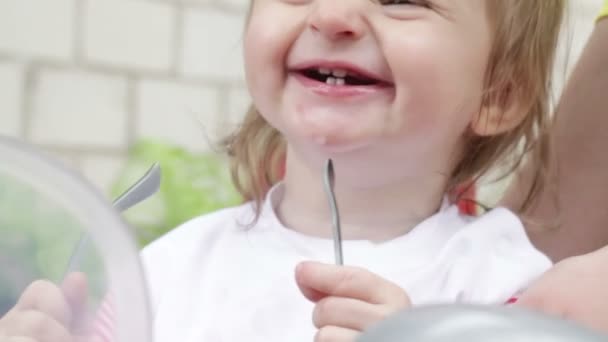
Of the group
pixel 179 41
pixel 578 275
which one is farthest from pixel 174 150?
pixel 578 275

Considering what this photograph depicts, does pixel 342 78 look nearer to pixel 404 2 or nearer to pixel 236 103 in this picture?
pixel 404 2

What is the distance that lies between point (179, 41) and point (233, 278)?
2.57 feet

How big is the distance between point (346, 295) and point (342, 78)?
0.19m

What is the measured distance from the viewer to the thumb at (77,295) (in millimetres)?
332

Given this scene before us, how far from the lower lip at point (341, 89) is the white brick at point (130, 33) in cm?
77

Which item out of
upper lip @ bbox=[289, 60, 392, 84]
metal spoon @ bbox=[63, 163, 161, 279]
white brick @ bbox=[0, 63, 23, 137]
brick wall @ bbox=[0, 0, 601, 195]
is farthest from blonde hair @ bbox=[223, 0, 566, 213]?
white brick @ bbox=[0, 63, 23, 137]

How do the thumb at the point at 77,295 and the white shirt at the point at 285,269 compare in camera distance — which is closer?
the thumb at the point at 77,295

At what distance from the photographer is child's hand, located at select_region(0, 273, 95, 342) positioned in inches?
13.2

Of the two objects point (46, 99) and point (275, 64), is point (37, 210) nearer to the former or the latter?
point (275, 64)

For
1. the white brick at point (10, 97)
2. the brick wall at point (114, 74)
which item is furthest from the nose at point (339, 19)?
the white brick at point (10, 97)

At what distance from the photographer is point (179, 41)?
1354mm

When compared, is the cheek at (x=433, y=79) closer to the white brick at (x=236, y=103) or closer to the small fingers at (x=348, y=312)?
the small fingers at (x=348, y=312)

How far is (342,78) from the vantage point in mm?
573

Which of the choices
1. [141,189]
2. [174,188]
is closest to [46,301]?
[141,189]
